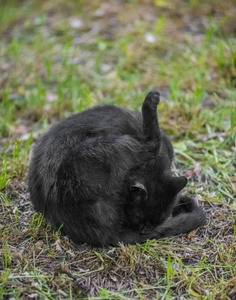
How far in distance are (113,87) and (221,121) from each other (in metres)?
1.36

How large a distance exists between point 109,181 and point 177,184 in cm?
45

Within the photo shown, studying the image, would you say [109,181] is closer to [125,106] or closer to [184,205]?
[184,205]

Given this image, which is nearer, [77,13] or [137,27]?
[137,27]

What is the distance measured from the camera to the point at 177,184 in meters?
2.58

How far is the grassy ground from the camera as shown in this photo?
90.4 inches

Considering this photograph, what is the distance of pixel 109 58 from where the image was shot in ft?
17.0

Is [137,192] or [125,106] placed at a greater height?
[137,192]

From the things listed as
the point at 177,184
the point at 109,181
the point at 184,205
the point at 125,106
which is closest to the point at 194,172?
the point at 184,205

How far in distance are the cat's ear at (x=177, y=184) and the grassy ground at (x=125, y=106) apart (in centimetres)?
31

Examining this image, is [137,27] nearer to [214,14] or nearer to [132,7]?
[132,7]

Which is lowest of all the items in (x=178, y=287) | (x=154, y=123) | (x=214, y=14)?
(x=214, y=14)

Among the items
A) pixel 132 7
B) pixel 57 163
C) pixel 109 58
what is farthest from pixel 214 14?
pixel 57 163

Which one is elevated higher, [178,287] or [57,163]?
[57,163]

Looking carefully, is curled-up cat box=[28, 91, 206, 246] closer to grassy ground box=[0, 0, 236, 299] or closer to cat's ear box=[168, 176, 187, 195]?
cat's ear box=[168, 176, 187, 195]
